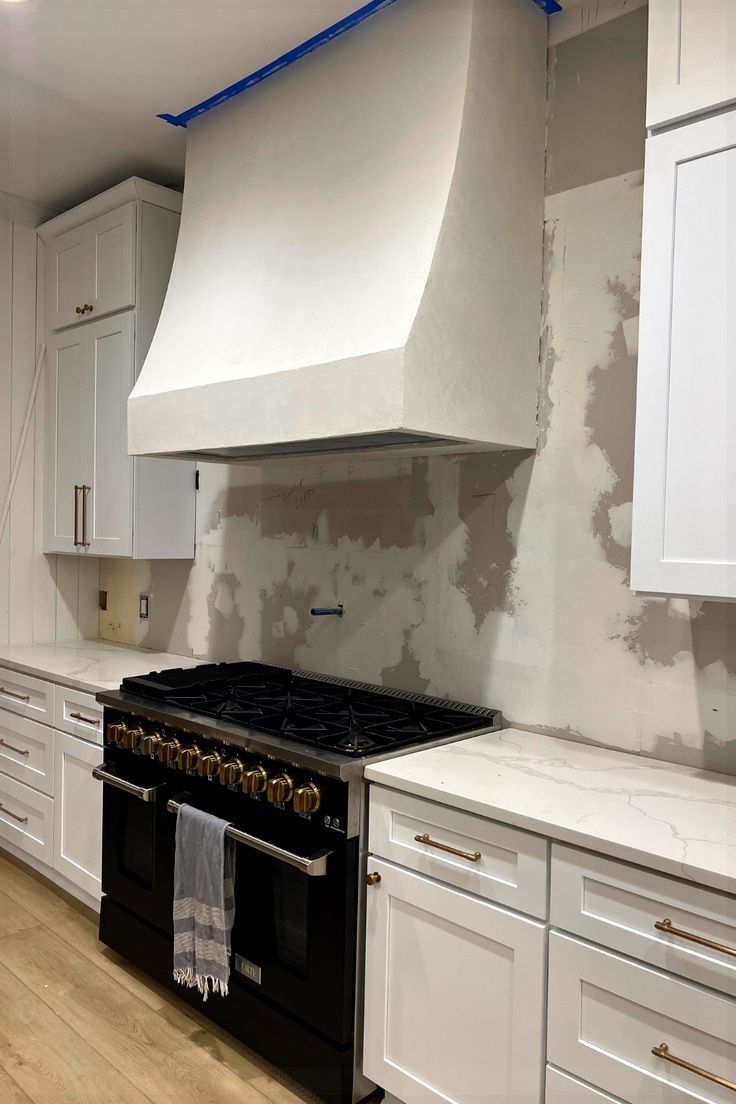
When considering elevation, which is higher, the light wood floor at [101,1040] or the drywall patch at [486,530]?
the drywall patch at [486,530]

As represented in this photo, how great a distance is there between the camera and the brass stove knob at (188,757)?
2252mm

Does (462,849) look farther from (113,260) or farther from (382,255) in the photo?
(113,260)

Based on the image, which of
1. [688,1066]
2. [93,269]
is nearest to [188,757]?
[688,1066]

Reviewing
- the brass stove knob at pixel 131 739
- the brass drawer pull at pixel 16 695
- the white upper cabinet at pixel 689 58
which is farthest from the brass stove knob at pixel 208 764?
the white upper cabinet at pixel 689 58

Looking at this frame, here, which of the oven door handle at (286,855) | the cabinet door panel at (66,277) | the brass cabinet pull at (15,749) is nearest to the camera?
the oven door handle at (286,855)

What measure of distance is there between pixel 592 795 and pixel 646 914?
0.31 metres

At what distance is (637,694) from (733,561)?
61 centimetres

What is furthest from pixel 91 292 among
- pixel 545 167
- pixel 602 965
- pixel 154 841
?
pixel 602 965

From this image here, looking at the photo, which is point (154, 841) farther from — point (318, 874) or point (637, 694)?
point (637, 694)

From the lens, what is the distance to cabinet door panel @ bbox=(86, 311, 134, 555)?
3299 mm

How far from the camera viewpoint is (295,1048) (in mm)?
2023

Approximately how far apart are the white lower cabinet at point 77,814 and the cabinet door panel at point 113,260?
172 cm

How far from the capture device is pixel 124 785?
8.11 ft

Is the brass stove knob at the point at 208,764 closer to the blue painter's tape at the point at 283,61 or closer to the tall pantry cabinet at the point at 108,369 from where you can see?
the tall pantry cabinet at the point at 108,369
